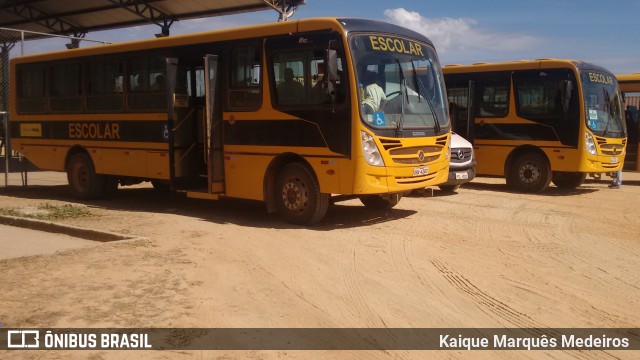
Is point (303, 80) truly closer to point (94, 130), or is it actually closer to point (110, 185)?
point (94, 130)

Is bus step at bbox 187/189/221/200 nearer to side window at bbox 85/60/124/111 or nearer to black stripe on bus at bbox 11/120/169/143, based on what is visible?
black stripe on bus at bbox 11/120/169/143

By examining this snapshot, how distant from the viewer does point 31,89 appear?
13.9 m

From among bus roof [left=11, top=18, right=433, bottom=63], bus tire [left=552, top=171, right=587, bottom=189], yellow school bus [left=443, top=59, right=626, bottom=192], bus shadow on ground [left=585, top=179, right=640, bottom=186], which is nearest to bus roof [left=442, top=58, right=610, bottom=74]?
yellow school bus [left=443, top=59, right=626, bottom=192]

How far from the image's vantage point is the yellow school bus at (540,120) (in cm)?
1385

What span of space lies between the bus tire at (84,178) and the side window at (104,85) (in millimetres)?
1138

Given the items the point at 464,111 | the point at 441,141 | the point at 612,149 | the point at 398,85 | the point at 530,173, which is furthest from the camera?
the point at 464,111

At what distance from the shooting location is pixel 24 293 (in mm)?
5883

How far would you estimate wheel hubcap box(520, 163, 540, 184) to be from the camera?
1449cm

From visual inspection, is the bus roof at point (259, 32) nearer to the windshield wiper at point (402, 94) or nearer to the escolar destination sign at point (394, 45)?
the escolar destination sign at point (394, 45)

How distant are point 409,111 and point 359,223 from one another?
1915mm

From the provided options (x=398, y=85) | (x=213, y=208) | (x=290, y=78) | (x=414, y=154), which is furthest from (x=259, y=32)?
(x=213, y=208)

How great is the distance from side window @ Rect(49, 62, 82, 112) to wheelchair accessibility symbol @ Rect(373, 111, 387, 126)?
269 inches

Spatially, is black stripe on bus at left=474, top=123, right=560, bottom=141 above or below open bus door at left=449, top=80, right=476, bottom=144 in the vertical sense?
below

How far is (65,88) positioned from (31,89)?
4.13 ft
